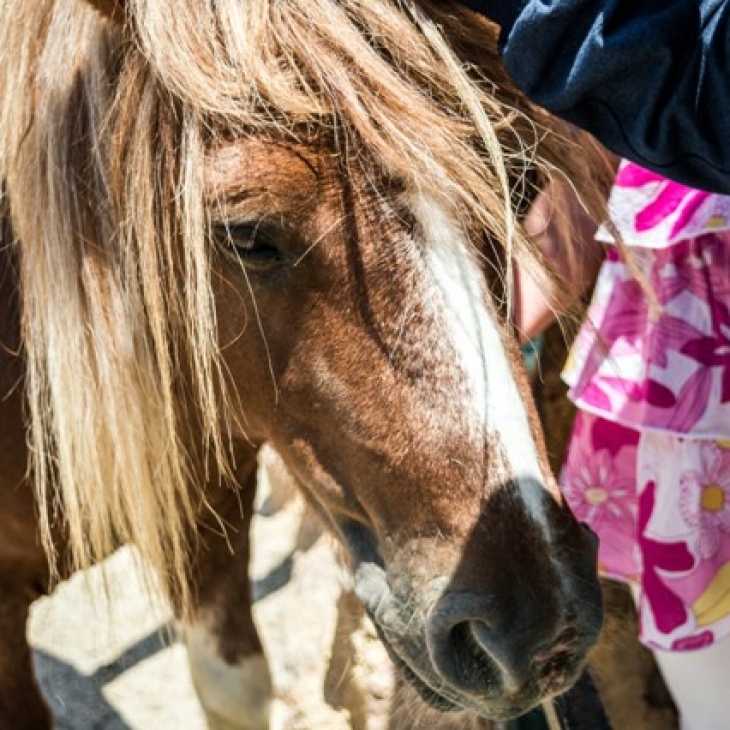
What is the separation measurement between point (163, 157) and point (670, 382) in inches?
26.8

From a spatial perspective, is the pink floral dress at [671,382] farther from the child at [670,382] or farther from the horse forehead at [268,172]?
the horse forehead at [268,172]

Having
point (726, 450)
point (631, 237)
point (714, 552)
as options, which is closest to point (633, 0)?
point (631, 237)

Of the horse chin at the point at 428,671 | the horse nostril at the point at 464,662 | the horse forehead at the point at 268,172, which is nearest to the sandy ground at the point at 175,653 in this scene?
the horse chin at the point at 428,671

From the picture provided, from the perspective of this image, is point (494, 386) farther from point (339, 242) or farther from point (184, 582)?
point (184, 582)

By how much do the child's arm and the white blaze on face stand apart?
0.55 feet

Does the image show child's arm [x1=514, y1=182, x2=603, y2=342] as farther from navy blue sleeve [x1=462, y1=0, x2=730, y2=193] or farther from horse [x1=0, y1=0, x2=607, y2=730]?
navy blue sleeve [x1=462, y1=0, x2=730, y2=193]

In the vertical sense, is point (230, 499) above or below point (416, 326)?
below

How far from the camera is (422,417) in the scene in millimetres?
1139

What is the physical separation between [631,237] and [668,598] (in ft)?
1.54

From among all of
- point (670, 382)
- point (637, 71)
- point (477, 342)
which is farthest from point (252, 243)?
point (670, 382)

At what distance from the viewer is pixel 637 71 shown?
95 cm

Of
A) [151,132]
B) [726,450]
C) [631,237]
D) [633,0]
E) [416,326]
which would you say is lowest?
[726,450]

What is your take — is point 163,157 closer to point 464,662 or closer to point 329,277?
point 329,277

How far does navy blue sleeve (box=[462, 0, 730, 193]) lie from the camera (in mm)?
923
